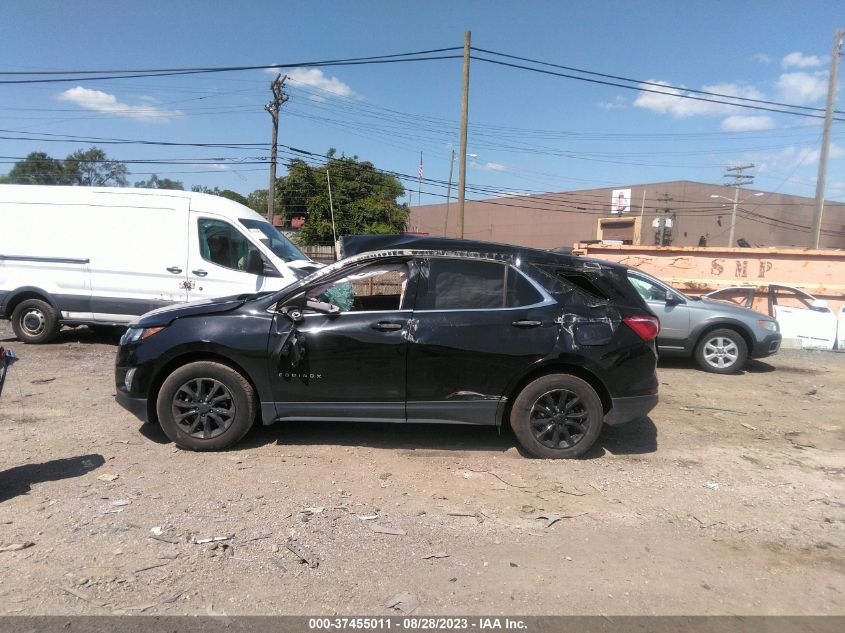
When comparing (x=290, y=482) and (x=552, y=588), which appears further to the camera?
(x=290, y=482)

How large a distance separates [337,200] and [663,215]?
3424cm

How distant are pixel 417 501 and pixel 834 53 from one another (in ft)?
93.8

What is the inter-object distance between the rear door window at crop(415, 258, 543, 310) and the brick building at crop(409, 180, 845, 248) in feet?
173

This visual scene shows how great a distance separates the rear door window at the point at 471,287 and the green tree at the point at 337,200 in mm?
31001

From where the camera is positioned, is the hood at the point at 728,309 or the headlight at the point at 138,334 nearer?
the headlight at the point at 138,334

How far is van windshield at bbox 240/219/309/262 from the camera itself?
833 cm

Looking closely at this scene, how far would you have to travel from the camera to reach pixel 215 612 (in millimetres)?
→ 2717

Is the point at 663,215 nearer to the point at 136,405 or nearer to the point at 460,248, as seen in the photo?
the point at 460,248

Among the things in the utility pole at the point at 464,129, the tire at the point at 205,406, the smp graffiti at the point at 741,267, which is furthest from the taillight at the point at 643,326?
the utility pole at the point at 464,129

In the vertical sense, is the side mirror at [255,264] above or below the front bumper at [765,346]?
above

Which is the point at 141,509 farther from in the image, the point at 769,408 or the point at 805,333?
the point at 805,333

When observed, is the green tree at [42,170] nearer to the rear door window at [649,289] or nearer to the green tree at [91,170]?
the green tree at [91,170]

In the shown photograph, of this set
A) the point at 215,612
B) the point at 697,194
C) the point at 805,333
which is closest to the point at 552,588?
the point at 215,612

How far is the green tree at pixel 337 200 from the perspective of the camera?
35156mm
